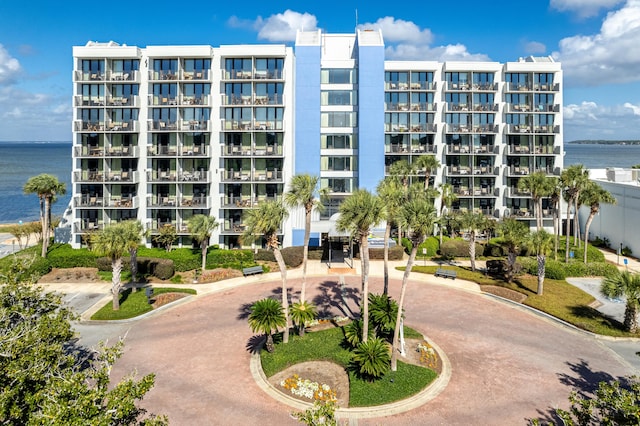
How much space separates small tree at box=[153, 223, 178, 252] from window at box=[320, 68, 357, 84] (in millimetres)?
30981

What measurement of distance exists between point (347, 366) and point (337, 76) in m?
46.4

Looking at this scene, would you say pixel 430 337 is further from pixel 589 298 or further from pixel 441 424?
pixel 589 298

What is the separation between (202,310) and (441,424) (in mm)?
22711

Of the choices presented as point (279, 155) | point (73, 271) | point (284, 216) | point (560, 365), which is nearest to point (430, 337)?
point (560, 365)

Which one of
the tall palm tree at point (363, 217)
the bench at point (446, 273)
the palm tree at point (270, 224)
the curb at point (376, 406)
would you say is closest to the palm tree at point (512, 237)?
the bench at point (446, 273)

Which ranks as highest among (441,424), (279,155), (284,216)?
(279,155)

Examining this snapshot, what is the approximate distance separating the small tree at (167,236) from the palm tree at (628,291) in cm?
4649

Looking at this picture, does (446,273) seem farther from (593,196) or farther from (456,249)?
(593,196)

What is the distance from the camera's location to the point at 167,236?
50281 mm

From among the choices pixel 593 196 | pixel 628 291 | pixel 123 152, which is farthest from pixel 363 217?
pixel 123 152

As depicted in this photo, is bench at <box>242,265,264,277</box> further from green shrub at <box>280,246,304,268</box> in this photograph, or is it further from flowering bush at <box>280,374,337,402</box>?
flowering bush at <box>280,374,337,402</box>

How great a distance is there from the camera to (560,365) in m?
24.9

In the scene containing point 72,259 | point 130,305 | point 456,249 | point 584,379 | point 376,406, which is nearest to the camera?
point 376,406

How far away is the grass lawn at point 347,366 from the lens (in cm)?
2116
